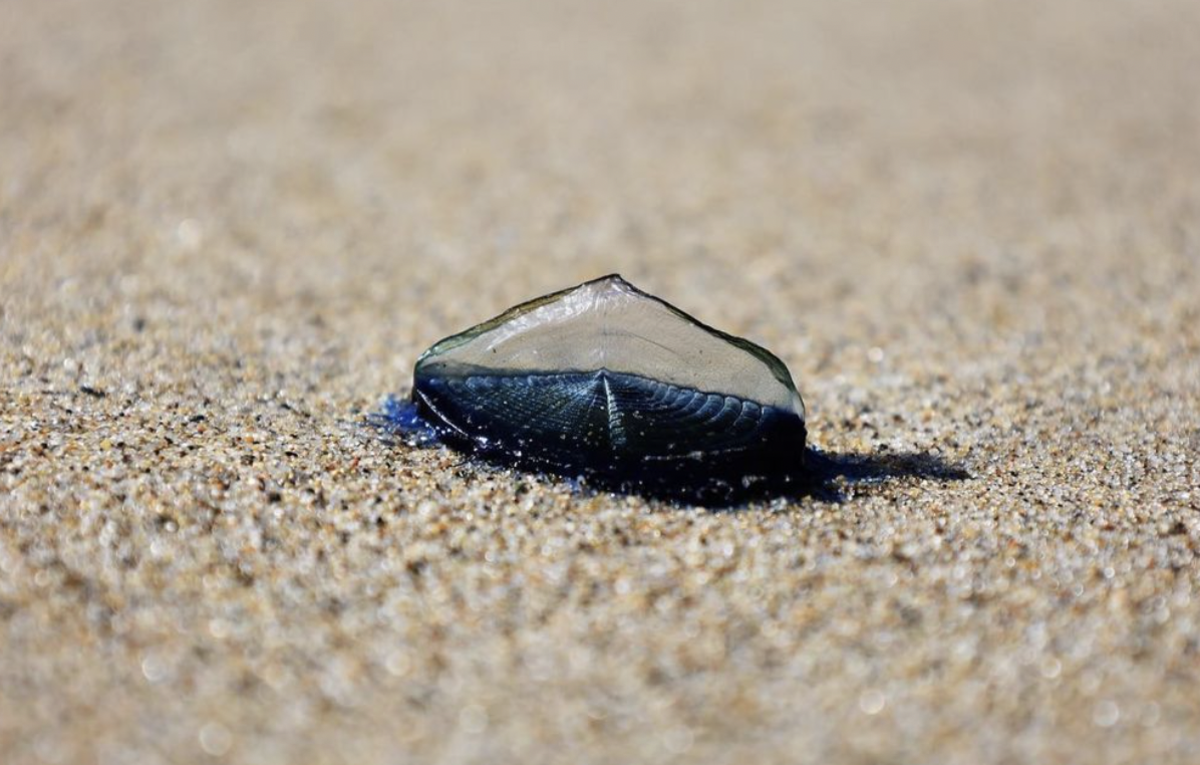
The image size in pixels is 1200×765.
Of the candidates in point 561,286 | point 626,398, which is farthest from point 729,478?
point 561,286

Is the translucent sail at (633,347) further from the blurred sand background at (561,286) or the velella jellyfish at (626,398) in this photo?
the blurred sand background at (561,286)

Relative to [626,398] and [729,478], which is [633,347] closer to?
[626,398]

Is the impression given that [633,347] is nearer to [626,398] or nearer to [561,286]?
[626,398]

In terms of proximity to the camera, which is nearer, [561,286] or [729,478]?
[729,478]

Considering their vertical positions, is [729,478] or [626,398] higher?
[626,398]

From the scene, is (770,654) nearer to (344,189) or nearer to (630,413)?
(630,413)

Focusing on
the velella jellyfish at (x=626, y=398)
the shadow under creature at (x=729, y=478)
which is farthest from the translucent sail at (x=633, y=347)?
the shadow under creature at (x=729, y=478)

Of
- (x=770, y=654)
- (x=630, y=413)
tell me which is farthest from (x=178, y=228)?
(x=770, y=654)

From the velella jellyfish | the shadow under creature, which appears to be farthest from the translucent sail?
the shadow under creature
